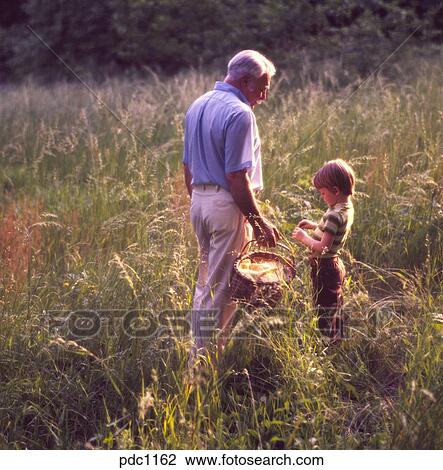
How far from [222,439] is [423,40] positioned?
13.8 metres

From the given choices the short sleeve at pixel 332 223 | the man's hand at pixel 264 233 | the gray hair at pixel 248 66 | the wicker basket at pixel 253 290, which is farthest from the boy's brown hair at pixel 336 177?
the gray hair at pixel 248 66

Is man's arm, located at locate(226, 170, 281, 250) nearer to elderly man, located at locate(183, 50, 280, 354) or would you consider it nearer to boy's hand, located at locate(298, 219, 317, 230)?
elderly man, located at locate(183, 50, 280, 354)

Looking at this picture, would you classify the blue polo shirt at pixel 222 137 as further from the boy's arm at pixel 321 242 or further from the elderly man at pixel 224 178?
the boy's arm at pixel 321 242

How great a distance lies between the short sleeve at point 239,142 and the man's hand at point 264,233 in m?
0.35

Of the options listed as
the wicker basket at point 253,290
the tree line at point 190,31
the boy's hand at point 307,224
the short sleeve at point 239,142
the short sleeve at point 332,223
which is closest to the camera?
the wicker basket at point 253,290

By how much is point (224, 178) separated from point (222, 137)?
0.24 meters

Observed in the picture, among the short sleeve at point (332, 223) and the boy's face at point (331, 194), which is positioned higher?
the boy's face at point (331, 194)

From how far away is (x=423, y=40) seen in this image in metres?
15.6

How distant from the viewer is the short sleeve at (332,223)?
4.14 meters

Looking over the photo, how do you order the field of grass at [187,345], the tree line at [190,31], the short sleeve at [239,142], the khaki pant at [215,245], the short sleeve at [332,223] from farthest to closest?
the tree line at [190,31]
the khaki pant at [215,245]
the short sleeve at [332,223]
the short sleeve at [239,142]
the field of grass at [187,345]
